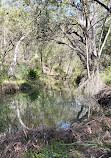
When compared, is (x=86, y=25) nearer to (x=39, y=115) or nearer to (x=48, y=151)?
(x=39, y=115)

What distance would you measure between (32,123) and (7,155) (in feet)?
7.64

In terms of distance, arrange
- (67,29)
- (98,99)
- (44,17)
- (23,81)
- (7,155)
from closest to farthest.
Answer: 1. (7,155)
2. (98,99)
3. (44,17)
4. (67,29)
5. (23,81)

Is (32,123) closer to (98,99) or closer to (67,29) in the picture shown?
(98,99)

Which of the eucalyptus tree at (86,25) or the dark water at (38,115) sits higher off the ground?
the eucalyptus tree at (86,25)

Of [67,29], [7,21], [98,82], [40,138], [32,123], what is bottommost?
[32,123]

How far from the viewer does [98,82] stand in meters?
7.52

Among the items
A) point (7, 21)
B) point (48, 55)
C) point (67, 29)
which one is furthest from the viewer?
point (48, 55)

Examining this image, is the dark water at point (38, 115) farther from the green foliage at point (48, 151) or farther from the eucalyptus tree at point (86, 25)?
the eucalyptus tree at point (86, 25)

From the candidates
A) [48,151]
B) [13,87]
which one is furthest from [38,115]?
[13,87]

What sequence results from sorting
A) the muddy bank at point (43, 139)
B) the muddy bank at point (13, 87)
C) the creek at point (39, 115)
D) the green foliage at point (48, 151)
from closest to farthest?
1. the green foliage at point (48, 151)
2. the muddy bank at point (43, 139)
3. the creek at point (39, 115)
4. the muddy bank at point (13, 87)

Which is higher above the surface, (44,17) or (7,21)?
(7,21)

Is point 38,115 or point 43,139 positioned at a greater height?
point 43,139

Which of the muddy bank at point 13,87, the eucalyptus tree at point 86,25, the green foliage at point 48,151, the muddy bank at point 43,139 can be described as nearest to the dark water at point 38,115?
the muddy bank at point 43,139

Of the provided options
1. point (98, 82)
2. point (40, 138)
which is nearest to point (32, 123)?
point (40, 138)
